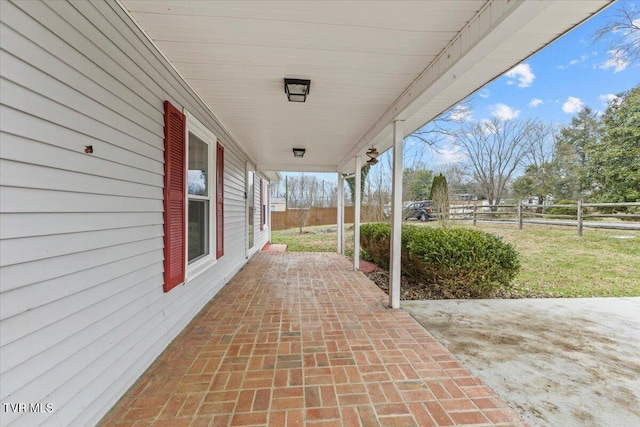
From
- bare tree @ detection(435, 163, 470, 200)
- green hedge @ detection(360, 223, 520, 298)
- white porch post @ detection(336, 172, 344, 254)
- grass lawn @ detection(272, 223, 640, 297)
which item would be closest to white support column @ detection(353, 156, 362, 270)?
green hedge @ detection(360, 223, 520, 298)

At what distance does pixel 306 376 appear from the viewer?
212 centimetres

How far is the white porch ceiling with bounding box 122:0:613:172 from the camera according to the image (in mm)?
1781

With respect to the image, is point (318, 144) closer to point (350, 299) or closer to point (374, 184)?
point (350, 299)

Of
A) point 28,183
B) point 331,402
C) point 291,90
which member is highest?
point 291,90

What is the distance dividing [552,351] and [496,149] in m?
22.6

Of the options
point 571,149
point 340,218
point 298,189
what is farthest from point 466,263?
point 571,149

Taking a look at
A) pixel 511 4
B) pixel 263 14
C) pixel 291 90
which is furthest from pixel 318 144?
pixel 511 4

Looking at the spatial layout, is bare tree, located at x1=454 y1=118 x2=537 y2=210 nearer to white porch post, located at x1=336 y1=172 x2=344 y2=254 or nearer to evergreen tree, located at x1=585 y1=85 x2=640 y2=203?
evergreen tree, located at x1=585 y1=85 x2=640 y2=203

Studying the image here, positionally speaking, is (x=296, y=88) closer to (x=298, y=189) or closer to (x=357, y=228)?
(x=357, y=228)

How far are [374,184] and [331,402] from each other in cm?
919

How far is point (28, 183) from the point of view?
4.05 ft

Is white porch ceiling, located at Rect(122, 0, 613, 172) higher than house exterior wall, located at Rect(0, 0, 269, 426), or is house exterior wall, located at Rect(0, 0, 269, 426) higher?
white porch ceiling, located at Rect(122, 0, 613, 172)

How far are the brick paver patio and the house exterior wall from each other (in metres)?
0.34

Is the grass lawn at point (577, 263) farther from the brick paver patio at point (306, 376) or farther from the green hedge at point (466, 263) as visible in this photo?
the brick paver patio at point (306, 376)
